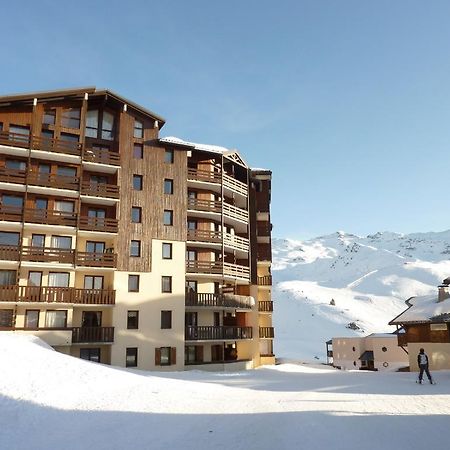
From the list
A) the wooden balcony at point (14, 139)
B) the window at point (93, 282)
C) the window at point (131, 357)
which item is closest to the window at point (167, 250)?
the window at point (93, 282)

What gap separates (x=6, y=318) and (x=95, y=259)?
7.43m

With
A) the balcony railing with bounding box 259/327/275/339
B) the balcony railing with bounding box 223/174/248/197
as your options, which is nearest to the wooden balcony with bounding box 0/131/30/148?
the balcony railing with bounding box 223/174/248/197

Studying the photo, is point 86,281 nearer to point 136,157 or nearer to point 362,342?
point 136,157

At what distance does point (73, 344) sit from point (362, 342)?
→ 47.1 meters

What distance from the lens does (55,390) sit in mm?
15219

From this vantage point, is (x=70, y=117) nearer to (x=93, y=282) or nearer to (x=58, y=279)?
(x=58, y=279)

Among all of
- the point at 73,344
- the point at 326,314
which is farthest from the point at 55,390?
the point at 326,314

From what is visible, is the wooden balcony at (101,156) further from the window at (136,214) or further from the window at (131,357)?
the window at (131,357)

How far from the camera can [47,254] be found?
32438mm

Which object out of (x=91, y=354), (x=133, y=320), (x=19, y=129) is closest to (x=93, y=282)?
(x=133, y=320)

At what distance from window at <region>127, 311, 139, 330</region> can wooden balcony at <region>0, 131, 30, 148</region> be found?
15145 millimetres

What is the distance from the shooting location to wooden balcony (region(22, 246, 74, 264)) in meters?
31.5

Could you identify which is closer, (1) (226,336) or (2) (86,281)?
(2) (86,281)

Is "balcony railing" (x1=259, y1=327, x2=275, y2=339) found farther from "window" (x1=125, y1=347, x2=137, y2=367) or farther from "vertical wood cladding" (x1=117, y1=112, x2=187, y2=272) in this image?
"window" (x1=125, y1=347, x2=137, y2=367)
